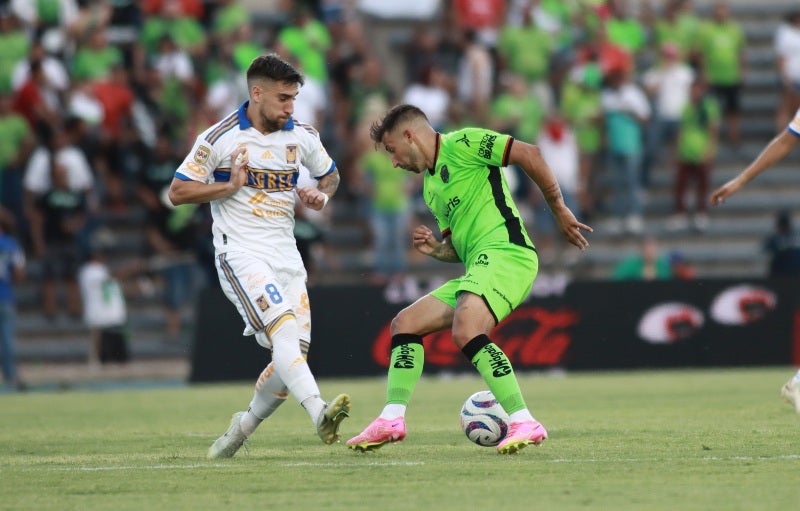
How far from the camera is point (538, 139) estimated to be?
22297 mm

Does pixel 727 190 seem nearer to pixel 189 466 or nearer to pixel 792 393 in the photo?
pixel 792 393

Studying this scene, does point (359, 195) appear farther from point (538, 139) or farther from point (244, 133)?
point (244, 133)

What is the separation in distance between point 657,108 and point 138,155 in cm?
812

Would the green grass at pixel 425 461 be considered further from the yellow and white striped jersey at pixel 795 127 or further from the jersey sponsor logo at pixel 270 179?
the yellow and white striped jersey at pixel 795 127

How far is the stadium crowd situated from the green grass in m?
7.01

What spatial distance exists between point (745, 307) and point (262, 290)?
37.1 ft

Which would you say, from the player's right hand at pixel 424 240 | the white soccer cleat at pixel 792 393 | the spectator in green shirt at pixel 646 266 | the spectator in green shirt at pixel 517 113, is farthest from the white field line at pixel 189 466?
the spectator in green shirt at pixel 517 113

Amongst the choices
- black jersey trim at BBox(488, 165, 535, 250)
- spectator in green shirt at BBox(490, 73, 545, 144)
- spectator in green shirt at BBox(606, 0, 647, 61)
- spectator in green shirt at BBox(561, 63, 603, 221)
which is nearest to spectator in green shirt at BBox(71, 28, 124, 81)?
spectator in green shirt at BBox(490, 73, 545, 144)

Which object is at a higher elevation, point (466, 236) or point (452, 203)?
point (452, 203)

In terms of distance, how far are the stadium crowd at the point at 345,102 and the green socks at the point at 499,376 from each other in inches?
439

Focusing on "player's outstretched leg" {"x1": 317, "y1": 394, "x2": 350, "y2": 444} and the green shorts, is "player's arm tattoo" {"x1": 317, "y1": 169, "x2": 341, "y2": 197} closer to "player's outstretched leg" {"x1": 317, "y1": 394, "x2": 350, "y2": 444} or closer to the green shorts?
the green shorts

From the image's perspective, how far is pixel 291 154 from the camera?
9250 mm

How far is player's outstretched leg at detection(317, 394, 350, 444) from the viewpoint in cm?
829

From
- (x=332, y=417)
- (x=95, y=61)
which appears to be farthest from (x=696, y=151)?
(x=332, y=417)
